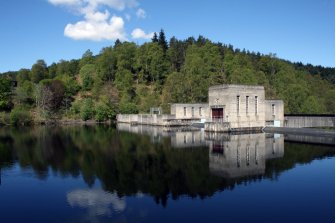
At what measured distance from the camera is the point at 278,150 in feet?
90.6

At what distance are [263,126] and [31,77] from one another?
9173 centimetres

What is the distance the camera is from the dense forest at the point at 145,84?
73.9 m

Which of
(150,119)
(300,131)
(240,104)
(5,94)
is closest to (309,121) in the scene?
(300,131)

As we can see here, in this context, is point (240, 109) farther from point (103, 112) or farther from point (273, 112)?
point (103, 112)

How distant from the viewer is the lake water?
12.8 metres

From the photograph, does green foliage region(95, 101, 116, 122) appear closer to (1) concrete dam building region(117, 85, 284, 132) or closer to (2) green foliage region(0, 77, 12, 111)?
(2) green foliage region(0, 77, 12, 111)


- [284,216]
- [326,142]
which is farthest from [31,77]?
[284,216]

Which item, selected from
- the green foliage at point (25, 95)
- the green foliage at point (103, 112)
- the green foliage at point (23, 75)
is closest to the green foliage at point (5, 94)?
the green foliage at point (25, 95)

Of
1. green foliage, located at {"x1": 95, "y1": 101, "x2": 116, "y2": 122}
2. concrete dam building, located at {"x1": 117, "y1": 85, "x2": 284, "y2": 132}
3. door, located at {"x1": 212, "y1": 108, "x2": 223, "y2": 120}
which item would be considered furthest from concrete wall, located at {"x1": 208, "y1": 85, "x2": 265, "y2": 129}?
green foliage, located at {"x1": 95, "y1": 101, "x2": 116, "y2": 122}

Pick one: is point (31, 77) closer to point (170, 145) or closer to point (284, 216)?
point (170, 145)

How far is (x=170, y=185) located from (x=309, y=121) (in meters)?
37.0

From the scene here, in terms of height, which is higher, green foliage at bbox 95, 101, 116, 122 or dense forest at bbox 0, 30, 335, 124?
dense forest at bbox 0, 30, 335, 124

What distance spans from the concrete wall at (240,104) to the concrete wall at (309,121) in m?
4.58

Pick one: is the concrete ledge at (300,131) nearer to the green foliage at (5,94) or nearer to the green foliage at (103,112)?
the green foliage at (103,112)
